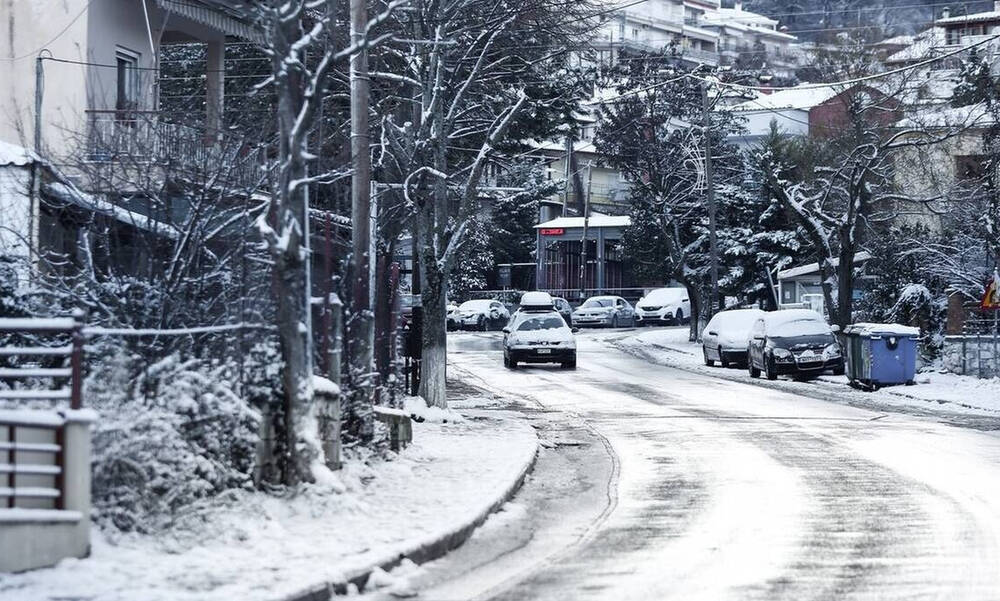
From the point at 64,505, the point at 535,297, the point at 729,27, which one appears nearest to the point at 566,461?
the point at 64,505

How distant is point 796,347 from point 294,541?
26.3 m

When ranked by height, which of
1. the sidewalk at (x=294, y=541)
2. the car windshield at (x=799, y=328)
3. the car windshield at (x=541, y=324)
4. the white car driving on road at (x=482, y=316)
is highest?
the white car driving on road at (x=482, y=316)

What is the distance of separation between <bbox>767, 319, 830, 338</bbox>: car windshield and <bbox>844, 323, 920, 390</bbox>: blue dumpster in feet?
14.8

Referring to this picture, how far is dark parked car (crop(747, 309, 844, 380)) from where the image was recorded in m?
34.5

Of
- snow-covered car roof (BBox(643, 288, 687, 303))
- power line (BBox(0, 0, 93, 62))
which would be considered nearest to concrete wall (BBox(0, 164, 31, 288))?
power line (BBox(0, 0, 93, 62))

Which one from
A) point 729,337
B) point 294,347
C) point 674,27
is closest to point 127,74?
point 294,347

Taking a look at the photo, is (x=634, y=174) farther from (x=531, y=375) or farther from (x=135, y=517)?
(x=135, y=517)

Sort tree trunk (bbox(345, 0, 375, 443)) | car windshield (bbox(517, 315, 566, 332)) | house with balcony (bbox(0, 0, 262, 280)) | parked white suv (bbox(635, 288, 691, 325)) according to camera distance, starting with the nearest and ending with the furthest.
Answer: house with balcony (bbox(0, 0, 262, 280)) < tree trunk (bbox(345, 0, 375, 443)) < car windshield (bbox(517, 315, 566, 332)) < parked white suv (bbox(635, 288, 691, 325))

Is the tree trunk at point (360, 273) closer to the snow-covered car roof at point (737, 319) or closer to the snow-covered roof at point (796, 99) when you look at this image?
the snow-covered car roof at point (737, 319)

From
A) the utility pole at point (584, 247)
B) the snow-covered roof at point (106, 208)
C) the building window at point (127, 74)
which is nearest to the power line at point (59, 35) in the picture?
the building window at point (127, 74)

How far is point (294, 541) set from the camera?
32.1 ft

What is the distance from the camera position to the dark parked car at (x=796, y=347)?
113 feet

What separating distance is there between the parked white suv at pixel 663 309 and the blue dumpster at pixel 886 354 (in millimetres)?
39174

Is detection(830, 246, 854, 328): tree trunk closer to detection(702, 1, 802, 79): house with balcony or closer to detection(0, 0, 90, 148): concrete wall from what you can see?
detection(0, 0, 90, 148): concrete wall
